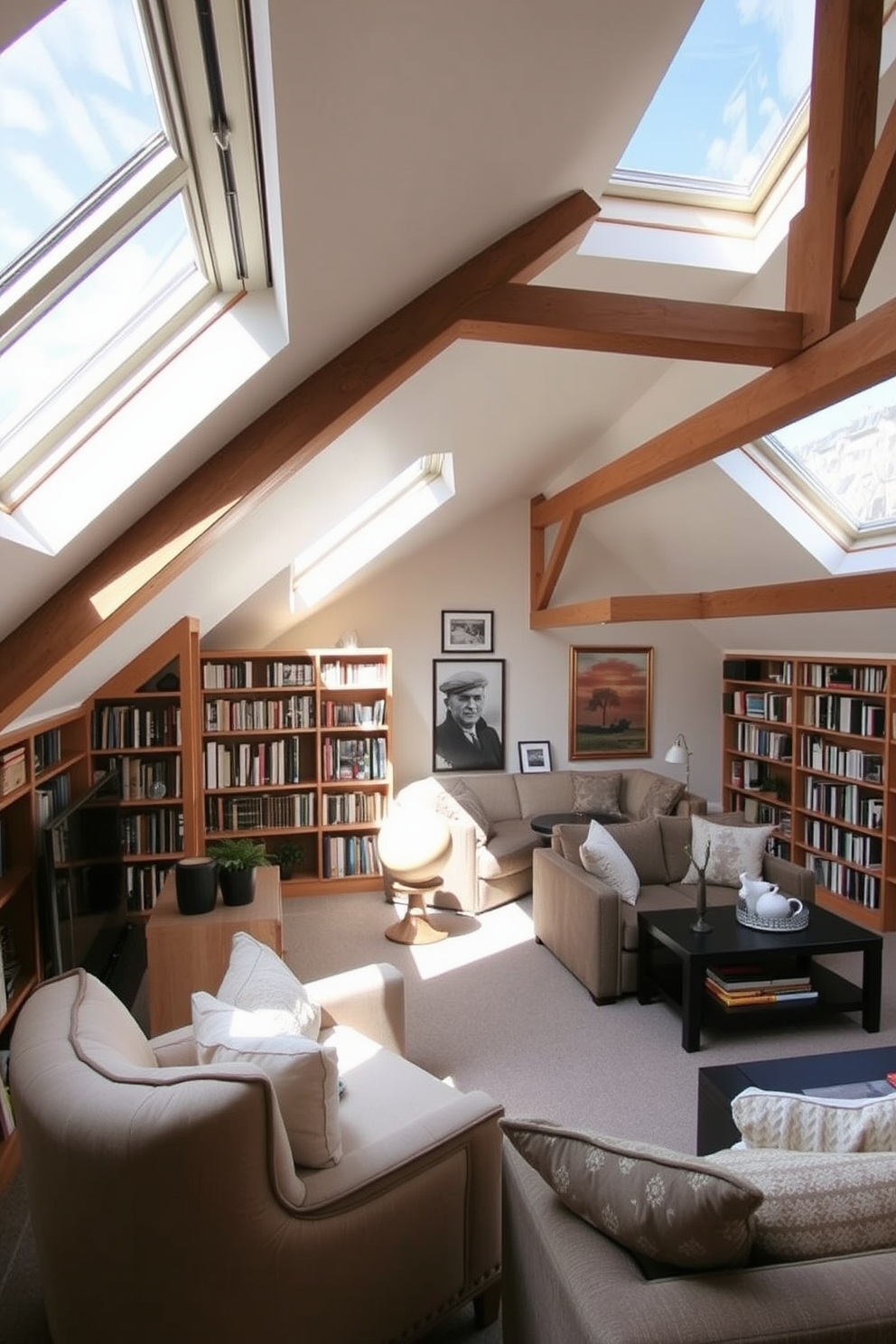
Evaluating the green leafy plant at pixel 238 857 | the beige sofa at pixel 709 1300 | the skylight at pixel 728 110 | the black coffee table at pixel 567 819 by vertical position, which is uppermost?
the skylight at pixel 728 110

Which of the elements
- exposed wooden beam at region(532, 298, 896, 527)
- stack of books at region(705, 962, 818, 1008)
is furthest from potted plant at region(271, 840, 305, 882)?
exposed wooden beam at region(532, 298, 896, 527)

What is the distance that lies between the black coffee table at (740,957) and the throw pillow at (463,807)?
1.73 metres

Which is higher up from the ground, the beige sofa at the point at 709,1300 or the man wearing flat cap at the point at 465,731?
the man wearing flat cap at the point at 465,731

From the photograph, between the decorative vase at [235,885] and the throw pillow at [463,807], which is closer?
the decorative vase at [235,885]

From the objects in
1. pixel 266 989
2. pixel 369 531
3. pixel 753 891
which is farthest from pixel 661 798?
pixel 266 989

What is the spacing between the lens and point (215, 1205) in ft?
4.95

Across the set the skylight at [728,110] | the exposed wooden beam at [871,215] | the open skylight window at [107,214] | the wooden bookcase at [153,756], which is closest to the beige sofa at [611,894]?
the wooden bookcase at [153,756]

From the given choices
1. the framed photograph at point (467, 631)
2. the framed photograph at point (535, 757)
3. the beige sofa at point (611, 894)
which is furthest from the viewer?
the framed photograph at point (535, 757)

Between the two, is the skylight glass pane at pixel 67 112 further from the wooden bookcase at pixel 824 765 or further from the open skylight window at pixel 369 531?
the wooden bookcase at pixel 824 765

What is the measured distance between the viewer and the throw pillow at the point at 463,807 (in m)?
5.78

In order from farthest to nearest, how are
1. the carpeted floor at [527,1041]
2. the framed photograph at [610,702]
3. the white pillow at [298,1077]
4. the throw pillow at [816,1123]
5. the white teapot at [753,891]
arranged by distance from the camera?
the framed photograph at [610,702], the white teapot at [753,891], the carpeted floor at [527,1041], the white pillow at [298,1077], the throw pillow at [816,1123]

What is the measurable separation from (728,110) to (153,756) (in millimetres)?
4461

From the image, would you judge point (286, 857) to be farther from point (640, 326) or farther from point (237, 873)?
point (640, 326)

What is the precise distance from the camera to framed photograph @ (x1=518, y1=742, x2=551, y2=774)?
6965 millimetres
